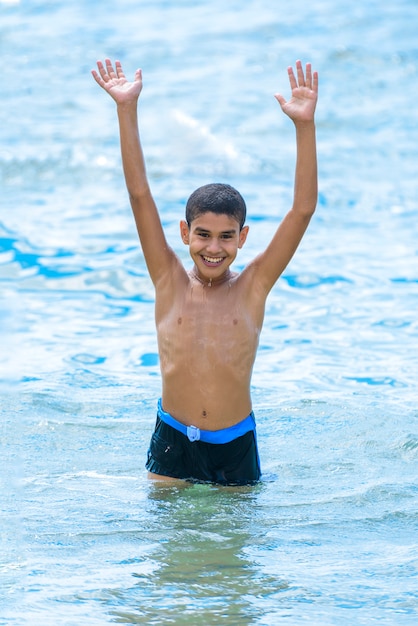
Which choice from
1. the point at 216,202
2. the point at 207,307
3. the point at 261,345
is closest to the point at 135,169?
the point at 216,202

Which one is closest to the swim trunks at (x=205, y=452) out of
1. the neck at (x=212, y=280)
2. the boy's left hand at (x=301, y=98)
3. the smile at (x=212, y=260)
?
the neck at (x=212, y=280)

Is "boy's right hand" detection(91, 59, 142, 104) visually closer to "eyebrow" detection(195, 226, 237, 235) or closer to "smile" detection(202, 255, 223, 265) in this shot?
"eyebrow" detection(195, 226, 237, 235)

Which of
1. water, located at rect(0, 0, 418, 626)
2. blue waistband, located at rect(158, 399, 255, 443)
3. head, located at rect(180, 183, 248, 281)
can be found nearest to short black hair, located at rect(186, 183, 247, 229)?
head, located at rect(180, 183, 248, 281)

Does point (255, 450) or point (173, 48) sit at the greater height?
point (173, 48)

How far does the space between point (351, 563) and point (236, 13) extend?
15573mm

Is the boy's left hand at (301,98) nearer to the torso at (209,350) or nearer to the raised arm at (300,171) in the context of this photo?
the raised arm at (300,171)

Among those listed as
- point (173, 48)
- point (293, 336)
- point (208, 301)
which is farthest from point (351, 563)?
point (173, 48)

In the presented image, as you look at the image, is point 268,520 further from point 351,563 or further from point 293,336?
point 293,336

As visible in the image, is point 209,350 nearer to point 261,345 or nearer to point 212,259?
point 212,259

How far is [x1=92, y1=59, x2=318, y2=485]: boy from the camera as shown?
430 cm

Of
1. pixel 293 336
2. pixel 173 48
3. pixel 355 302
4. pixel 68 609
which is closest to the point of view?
pixel 68 609

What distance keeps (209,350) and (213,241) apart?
0.43 metres

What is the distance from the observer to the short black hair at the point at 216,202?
430cm

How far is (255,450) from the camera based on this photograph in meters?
4.57
